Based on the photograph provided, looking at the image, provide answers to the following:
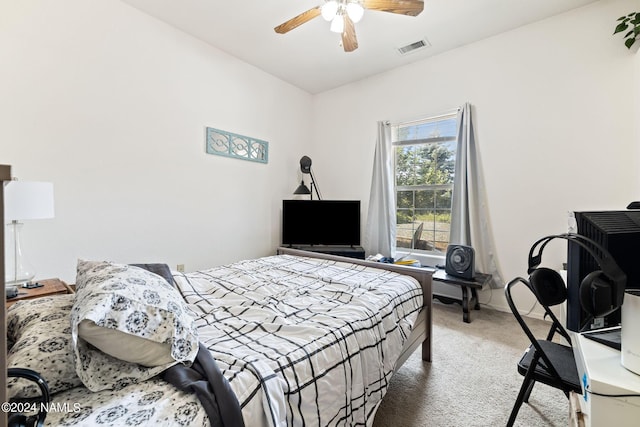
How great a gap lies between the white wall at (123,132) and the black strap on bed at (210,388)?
2199 mm

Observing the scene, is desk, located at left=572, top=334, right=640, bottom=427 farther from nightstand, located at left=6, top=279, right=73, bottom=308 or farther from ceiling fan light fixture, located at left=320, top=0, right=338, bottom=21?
nightstand, located at left=6, top=279, right=73, bottom=308

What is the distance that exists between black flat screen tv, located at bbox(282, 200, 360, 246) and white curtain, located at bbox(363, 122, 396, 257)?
0.30m

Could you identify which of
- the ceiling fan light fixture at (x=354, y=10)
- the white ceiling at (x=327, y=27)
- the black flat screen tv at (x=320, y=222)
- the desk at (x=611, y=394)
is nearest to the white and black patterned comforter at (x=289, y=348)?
the desk at (x=611, y=394)

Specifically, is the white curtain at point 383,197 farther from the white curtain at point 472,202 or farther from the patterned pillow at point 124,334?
the patterned pillow at point 124,334

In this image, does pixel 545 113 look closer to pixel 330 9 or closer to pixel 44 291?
pixel 330 9

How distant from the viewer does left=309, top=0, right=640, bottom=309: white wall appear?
2.46 metres

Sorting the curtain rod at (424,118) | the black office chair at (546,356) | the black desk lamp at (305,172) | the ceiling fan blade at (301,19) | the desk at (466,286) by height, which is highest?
the ceiling fan blade at (301,19)

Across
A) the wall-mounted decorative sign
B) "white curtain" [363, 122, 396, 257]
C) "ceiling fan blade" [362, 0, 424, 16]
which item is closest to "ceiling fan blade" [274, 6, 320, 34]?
"ceiling fan blade" [362, 0, 424, 16]

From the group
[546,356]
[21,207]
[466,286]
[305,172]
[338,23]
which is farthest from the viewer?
A: [305,172]

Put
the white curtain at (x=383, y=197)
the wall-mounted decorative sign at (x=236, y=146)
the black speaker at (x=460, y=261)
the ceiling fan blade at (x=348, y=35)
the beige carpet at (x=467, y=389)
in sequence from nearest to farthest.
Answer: the beige carpet at (x=467, y=389)
the ceiling fan blade at (x=348, y=35)
the black speaker at (x=460, y=261)
the wall-mounted decorative sign at (x=236, y=146)
the white curtain at (x=383, y=197)

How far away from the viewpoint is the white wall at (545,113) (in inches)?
97.0

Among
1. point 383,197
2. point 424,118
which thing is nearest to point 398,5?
point 424,118

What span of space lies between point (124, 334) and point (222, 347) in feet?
1.17

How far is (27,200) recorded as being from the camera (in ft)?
5.28
